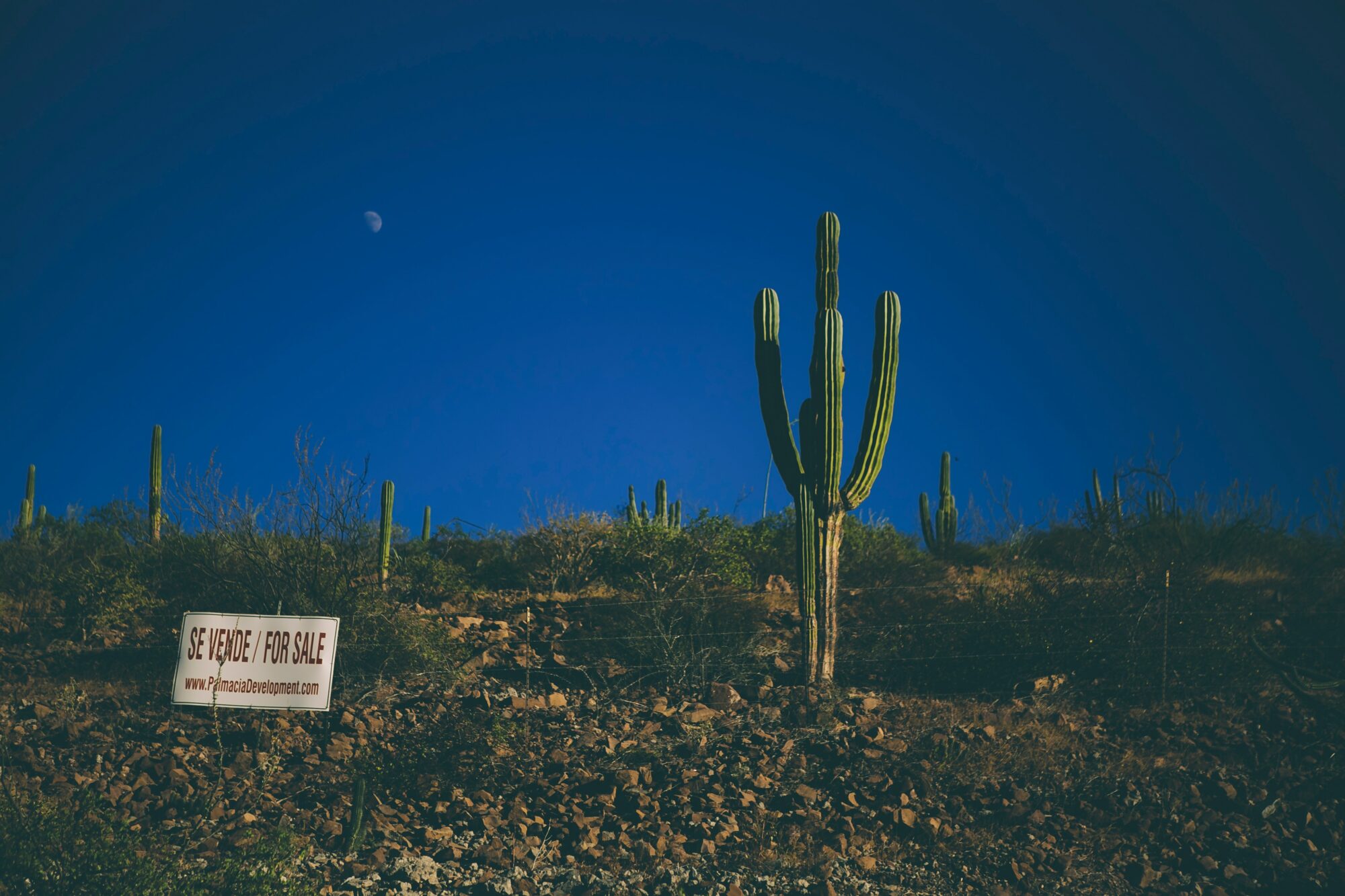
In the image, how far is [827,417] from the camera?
12219 millimetres

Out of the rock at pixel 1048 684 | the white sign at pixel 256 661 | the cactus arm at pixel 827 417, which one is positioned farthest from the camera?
the cactus arm at pixel 827 417

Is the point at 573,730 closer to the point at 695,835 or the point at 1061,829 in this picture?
the point at 695,835

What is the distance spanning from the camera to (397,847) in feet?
27.2

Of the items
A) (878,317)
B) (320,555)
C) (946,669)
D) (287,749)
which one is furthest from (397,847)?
(878,317)

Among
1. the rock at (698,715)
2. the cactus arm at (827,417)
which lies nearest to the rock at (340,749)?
the rock at (698,715)

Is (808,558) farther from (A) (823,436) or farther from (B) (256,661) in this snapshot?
(B) (256,661)

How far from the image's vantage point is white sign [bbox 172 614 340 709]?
972 cm

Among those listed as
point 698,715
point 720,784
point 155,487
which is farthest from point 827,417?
point 155,487

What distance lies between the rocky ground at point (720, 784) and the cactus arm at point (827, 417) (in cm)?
249

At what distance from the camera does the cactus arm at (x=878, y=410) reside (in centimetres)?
1238

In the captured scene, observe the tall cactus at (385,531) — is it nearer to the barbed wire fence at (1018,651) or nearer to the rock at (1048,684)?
the barbed wire fence at (1018,651)

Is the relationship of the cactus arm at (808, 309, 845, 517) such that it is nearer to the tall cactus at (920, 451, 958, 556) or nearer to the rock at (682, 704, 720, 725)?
the rock at (682, 704, 720, 725)

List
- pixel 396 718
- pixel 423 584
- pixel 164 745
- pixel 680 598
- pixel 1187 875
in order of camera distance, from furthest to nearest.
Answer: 1. pixel 423 584
2. pixel 680 598
3. pixel 396 718
4. pixel 164 745
5. pixel 1187 875

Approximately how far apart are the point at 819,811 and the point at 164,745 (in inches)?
268
